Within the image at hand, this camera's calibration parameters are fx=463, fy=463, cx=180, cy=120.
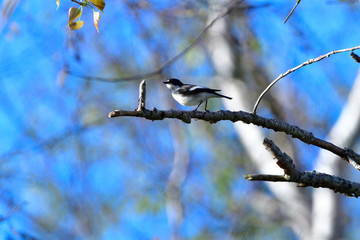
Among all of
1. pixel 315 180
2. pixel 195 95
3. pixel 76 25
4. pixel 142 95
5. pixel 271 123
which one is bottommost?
pixel 315 180

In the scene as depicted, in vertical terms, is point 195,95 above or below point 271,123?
above

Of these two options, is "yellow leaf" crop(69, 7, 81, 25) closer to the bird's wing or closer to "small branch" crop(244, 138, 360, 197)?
"small branch" crop(244, 138, 360, 197)

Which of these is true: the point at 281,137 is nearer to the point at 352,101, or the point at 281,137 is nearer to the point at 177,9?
the point at 352,101

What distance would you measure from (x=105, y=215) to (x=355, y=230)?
9.94 m

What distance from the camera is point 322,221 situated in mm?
11289

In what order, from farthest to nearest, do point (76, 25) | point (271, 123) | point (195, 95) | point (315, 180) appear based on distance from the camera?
point (195, 95) < point (271, 123) < point (76, 25) < point (315, 180)

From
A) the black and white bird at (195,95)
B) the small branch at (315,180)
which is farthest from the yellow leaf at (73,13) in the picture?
the black and white bird at (195,95)

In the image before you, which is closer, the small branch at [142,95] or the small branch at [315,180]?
the small branch at [142,95]

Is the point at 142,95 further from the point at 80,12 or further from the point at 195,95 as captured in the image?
the point at 195,95

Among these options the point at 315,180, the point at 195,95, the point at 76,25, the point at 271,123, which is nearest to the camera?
the point at 315,180

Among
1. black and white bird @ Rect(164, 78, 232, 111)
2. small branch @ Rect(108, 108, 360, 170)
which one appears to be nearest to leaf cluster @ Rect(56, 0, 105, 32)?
small branch @ Rect(108, 108, 360, 170)

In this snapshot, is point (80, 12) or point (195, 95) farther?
point (195, 95)

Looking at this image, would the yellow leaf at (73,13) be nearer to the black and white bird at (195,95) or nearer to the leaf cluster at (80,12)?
the leaf cluster at (80,12)

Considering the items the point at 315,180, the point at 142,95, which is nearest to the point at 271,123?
the point at 315,180
